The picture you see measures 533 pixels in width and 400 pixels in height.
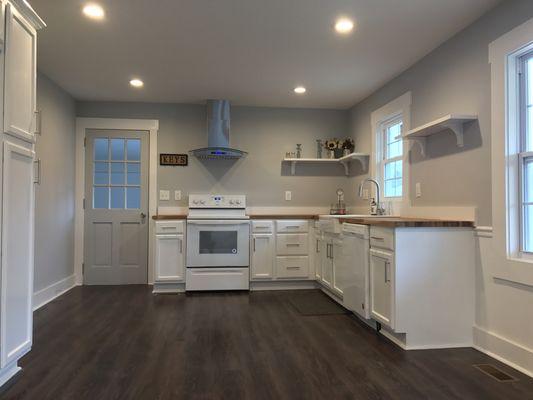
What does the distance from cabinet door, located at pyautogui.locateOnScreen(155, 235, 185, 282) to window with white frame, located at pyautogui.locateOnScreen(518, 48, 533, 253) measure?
3.27 meters

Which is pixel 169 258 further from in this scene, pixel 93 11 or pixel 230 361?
pixel 93 11

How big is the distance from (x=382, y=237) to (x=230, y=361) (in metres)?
1.36

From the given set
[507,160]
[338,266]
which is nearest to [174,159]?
[338,266]

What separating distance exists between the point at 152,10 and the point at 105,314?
2.56 metres

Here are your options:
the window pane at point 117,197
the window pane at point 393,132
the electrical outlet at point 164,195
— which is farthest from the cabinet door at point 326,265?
the window pane at point 117,197

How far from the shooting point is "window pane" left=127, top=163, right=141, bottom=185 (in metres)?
4.80

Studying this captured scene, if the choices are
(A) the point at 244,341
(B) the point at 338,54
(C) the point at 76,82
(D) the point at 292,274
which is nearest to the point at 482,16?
(B) the point at 338,54

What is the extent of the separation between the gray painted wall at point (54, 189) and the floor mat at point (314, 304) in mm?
2582

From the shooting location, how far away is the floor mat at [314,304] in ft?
11.6

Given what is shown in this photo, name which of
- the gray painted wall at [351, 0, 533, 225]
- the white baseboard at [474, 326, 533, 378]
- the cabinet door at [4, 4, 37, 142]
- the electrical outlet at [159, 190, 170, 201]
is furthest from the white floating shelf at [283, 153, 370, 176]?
the cabinet door at [4, 4, 37, 142]

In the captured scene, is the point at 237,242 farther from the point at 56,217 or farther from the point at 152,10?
the point at 152,10

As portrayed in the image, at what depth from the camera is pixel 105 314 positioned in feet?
11.2

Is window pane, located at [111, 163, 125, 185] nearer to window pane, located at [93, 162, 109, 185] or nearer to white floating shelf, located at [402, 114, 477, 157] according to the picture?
window pane, located at [93, 162, 109, 185]

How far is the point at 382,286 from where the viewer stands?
2756 mm
